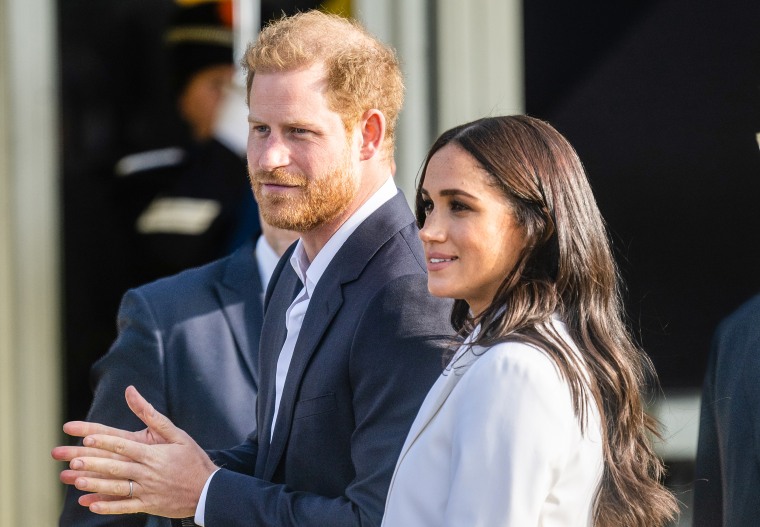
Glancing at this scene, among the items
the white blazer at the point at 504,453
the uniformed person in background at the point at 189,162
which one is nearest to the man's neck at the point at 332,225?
the white blazer at the point at 504,453

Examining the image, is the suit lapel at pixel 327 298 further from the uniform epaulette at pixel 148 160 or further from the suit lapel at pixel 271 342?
the uniform epaulette at pixel 148 160

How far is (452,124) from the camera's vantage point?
13.5 feet

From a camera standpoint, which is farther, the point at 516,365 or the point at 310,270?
the point at 310,270

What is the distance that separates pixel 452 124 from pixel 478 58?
0.78ft

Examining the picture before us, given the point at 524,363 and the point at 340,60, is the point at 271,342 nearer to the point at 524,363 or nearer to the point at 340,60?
the point at 340,60

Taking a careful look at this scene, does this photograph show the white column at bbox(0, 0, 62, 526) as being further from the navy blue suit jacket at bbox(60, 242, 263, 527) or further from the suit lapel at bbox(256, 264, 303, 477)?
the suit lapel at bbox(256, 264, 303, 477)

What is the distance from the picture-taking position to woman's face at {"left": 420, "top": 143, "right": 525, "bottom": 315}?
1.86m

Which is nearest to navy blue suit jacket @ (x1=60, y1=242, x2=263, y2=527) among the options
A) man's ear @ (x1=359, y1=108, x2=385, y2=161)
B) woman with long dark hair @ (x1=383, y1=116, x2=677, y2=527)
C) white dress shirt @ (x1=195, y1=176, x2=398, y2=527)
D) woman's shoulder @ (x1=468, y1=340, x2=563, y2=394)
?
white dress shirt @ (x1=195, y1=176, x2=398, y2=527)

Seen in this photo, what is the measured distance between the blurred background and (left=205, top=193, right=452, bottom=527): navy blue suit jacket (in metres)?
1.28

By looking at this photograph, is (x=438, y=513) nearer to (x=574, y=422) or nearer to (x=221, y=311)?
(x=574, y=422)

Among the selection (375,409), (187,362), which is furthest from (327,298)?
(187,362)

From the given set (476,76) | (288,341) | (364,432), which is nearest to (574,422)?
(364,432)

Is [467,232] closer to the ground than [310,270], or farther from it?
farther from it

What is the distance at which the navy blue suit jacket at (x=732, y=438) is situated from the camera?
2646 millimetres
